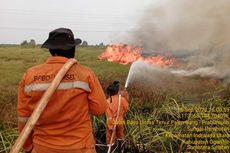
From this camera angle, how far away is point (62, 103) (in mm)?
3195

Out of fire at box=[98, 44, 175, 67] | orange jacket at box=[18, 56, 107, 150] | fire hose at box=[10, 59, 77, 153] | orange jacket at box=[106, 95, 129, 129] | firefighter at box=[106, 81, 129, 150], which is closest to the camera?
fire hose at box=[10, 59, 77, 153]

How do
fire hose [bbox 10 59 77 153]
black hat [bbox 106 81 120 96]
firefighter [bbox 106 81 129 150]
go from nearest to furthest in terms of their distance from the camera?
1. fire hose [bbox 10 59 77 153]
2. firefighter [bbox 106 81 129 150]
3. black hat [bbox 106 81 120 96]

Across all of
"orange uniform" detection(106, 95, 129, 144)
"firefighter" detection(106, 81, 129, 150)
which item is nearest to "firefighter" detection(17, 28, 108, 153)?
"firefighter" detection(106, 81, 129, 150)

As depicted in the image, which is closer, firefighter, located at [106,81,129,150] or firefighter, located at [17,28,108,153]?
firefighter, located at [17,28,108,153]

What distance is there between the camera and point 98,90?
3303 mm

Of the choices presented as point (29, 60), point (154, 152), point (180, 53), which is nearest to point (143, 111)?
point (154, 152)

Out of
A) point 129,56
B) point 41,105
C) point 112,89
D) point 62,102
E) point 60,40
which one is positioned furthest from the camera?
point 129,56

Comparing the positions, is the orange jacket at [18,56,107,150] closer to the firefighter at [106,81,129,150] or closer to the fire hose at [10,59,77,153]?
the fire hose at [10,59,77,153]

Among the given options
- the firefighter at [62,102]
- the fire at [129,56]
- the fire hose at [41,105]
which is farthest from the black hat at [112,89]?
the fire at [129,56]

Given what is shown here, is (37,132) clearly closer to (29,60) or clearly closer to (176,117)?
(176,117)

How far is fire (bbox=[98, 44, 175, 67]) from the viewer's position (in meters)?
19.1

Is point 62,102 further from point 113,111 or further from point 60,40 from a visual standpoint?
point 113,111

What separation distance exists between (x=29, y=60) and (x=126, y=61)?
15838 mm

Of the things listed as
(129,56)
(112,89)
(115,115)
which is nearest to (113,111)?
(115,115)
